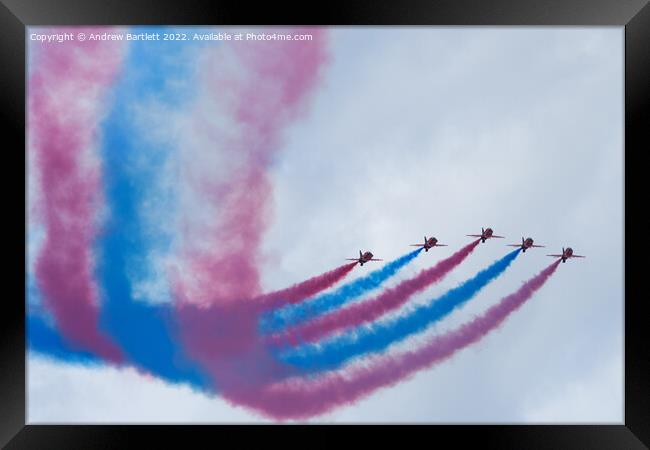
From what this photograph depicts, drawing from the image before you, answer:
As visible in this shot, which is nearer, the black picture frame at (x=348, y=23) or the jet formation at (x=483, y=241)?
the black picture frame at (x=348, y=23)

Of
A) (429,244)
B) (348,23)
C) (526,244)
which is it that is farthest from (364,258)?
(348,23)

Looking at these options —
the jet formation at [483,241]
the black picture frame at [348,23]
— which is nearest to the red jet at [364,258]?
the jet formation at [483,241]

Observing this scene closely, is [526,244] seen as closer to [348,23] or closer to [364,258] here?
[364,258]

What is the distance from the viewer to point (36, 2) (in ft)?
115

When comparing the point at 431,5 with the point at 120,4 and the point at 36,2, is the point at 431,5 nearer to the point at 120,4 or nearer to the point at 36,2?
the point at 120,4

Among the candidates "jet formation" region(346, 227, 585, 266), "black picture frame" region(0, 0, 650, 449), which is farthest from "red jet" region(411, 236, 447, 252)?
"black picture frame" region(0, 0, 650, 449)

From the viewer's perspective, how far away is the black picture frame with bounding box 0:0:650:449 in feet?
118

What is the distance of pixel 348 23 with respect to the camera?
36.8 m

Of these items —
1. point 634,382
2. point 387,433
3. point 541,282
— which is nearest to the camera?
point 634,382

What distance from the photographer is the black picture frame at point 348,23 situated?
118ft

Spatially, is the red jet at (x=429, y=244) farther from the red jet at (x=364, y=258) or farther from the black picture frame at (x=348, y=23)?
the black picture frame at (x=348, y=23)

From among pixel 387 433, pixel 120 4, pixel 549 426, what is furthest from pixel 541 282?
pixel 120 4

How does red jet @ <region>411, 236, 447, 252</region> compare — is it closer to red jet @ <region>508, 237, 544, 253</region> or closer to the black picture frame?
red jet @ <region>508, 237, 544, 253</region>

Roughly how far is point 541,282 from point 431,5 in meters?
29.9
